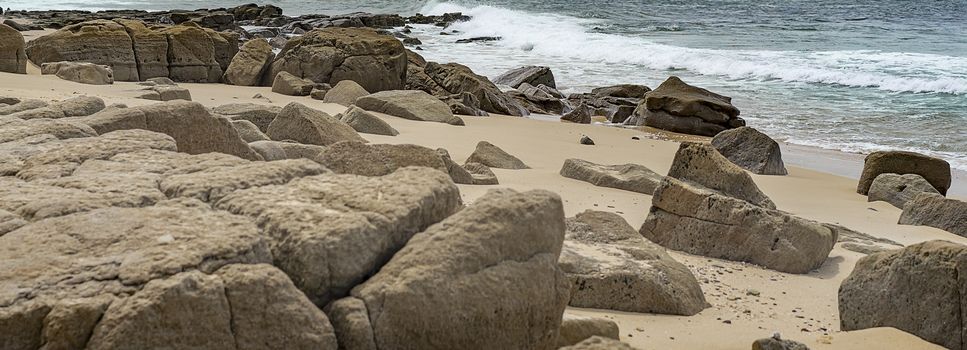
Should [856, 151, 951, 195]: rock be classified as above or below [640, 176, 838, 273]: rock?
below

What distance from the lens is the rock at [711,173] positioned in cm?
664

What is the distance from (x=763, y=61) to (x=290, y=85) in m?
11.5

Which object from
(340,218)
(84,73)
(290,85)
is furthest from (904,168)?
(84,73)

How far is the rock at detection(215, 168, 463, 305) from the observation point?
2873 mm

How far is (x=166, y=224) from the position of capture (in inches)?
115

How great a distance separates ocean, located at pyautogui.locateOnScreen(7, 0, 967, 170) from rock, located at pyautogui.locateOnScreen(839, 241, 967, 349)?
24.3 feet

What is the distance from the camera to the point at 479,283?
297cm

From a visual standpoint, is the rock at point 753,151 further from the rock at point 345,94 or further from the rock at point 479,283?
the rock at point 479,283

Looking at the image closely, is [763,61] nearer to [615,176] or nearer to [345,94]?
[345,94]

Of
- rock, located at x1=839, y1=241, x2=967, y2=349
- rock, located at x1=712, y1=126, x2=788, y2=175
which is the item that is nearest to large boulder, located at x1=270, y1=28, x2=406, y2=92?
rock, located at x1=712, y1=126, x2=788, y2=175

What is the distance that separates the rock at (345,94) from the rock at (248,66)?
8.20 feet

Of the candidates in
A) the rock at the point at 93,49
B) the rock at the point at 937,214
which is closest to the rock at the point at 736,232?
the rock at the point at 937,214

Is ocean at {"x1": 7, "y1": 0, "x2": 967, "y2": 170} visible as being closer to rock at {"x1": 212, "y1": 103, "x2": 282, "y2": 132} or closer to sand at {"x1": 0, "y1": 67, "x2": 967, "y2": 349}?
sand at {"x1": 0, "y1": 67, "x2": 967, "y2": 349}

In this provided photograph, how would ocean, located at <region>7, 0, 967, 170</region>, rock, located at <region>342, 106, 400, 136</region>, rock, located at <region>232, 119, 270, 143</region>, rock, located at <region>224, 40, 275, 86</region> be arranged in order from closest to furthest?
rock, located at <region>232, 119, 270, 143</region> → rock, located at <region>342, 106, 400, 136</region> → ocean, located at <region>7, 0, 967, 170</region> → rock, located at <region>224, 40, 275, 86</region>
